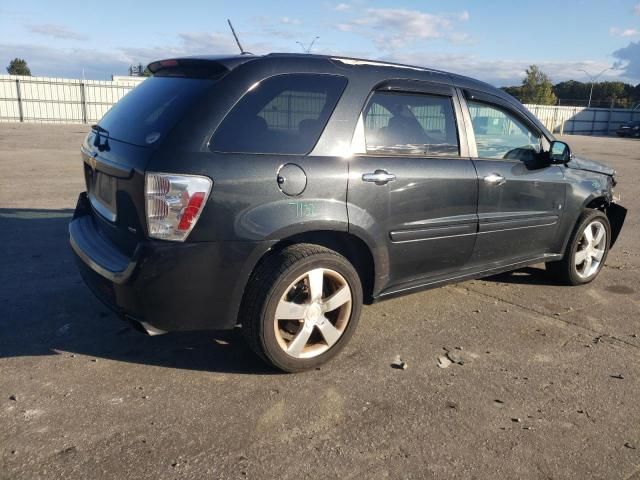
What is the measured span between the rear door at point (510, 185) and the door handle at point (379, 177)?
90 centimetres

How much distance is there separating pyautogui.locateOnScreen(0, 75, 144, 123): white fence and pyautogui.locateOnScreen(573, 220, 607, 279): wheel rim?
30.1 meters

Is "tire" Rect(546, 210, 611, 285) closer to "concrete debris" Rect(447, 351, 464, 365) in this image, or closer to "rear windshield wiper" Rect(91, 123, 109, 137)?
"concrete debris" Rect(447, 351, 464, 365)

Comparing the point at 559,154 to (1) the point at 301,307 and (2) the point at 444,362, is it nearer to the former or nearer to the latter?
(2) the point at 444,362

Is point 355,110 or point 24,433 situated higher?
point 355,110

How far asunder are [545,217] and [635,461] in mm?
2412

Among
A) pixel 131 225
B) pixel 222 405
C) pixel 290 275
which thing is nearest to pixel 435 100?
pixel 290 275

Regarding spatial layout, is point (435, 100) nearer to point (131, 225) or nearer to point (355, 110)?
point (355, 110)

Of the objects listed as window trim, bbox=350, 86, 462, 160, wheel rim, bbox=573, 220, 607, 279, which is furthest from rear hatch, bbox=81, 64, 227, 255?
wheel rim, bbox=573, 220, 607, 279

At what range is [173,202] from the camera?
2.84 meters

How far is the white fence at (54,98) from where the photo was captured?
30.1m

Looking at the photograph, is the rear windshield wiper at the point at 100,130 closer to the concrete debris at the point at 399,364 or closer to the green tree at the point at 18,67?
the concrete debris at the point at 399,364

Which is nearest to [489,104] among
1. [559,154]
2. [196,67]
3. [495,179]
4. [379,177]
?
[495,179]

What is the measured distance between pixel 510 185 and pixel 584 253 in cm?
147

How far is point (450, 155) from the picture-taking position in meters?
3.97
